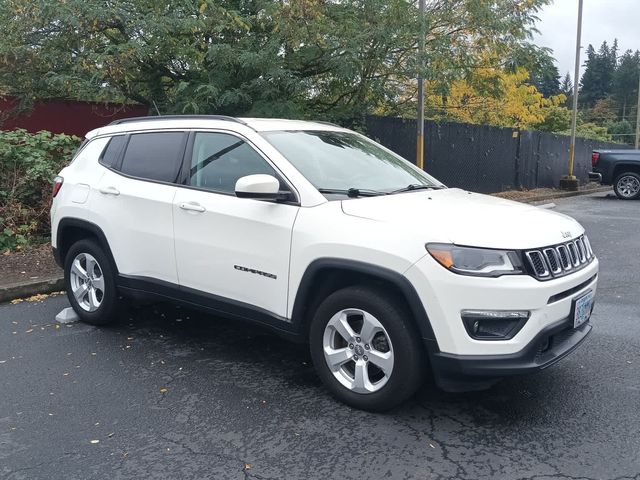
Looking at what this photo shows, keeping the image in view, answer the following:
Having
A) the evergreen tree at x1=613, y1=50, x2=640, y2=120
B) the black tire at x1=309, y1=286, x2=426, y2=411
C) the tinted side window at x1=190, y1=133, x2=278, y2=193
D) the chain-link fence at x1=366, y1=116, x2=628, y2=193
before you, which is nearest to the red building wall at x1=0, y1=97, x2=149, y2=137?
the chain-link fence at x1=366, y1=116, x2=628, y2=193

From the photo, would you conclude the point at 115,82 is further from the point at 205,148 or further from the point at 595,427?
the point at 595,427

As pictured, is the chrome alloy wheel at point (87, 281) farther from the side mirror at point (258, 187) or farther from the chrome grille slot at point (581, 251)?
the chrome grille slot at point (581, 251)

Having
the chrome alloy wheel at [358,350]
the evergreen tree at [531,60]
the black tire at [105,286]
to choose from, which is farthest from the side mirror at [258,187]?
the evergreen tree at [531,60]

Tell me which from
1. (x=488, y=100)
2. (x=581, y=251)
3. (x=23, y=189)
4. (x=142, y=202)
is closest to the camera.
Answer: (x=581, y=251)

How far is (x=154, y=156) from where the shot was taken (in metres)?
4.92

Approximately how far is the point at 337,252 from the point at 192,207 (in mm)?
1310

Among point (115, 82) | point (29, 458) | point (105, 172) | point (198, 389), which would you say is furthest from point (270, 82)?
point (29, 458)

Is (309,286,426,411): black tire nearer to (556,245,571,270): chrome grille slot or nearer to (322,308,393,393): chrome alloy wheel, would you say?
(322,308,393,393): chrome alloy wheel

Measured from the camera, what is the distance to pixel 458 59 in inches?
416

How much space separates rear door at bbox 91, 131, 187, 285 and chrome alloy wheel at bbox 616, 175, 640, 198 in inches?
653

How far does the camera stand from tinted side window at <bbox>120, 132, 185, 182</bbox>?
475cm

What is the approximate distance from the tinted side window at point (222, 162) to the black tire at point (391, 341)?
3.51ft

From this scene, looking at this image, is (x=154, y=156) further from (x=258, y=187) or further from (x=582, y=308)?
(x=582, y=308)

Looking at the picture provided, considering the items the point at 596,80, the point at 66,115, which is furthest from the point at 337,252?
the point at 596,80
